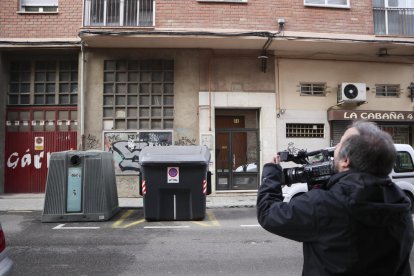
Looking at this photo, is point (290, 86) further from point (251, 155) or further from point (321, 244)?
point (321, 244)

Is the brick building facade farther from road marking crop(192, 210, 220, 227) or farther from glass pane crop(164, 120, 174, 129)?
road marking crop(192, 210, 220, 227)

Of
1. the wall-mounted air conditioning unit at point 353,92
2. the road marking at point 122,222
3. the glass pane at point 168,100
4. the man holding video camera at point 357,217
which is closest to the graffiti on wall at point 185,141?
the glass pane at point 168,100

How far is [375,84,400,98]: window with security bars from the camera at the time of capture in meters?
14.4

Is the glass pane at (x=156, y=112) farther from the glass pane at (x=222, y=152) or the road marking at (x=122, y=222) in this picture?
the road marking at (x=122, y=222)

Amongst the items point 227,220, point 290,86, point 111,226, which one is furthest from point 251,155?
point 111,226

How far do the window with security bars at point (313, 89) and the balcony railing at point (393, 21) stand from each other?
2696mm

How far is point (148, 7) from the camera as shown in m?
13.4

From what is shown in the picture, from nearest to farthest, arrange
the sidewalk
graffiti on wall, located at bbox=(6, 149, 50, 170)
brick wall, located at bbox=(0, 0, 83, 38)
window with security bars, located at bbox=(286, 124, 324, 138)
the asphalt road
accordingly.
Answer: the asphalt road
the sidewalk
brick wall, located at bbox=(0, 0, 83, 38)
graffiti on wall, located at bbox=(6, 149, 50, 170)
window with security bars, located at bbox=(286, 124, 324, 138)

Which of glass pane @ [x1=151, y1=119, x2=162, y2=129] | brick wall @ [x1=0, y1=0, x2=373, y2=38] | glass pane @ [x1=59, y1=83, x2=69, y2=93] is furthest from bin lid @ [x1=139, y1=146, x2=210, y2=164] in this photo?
glass pane @ [x1=59, y1=83, x2=69, y2=93]

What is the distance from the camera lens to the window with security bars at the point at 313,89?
46.0 feet

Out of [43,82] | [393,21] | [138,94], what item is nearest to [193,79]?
[138,94]

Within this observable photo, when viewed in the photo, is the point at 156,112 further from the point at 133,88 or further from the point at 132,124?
the point at 133,88

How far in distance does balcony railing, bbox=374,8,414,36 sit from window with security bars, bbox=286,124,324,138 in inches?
156

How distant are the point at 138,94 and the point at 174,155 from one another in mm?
5651
